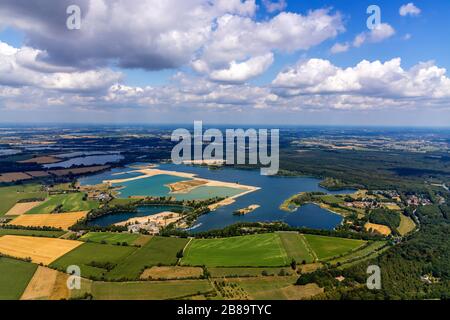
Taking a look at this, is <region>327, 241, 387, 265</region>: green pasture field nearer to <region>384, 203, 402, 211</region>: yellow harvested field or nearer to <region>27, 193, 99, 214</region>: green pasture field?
<region>384, 203, 402, 211</region>: yellow harvested field

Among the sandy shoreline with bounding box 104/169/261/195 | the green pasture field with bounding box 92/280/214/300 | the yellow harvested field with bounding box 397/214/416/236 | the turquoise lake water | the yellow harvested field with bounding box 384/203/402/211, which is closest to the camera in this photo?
the green pasture field with bounding box 92/280/214/300

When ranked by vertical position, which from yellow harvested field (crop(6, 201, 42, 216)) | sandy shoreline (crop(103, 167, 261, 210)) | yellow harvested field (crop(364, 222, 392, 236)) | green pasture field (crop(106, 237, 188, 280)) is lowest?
yellow harvested field (crop(364, 222, 392, 236))

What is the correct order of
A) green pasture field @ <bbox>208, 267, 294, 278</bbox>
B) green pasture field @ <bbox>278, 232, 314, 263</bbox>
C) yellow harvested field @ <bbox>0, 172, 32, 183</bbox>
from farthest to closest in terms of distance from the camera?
1. yellow harvested field @ <bbox>0, 172, 32, 183</bbox>
2. green pasture field @ <bbox>278, 232, 314, 263</bbox>
3. green pasture field @ <bbox>208, 267, 294, 278</bbox>

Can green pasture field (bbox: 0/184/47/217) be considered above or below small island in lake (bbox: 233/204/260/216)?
above

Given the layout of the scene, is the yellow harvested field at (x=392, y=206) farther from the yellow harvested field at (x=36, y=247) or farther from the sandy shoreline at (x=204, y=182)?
the yellow harvested field at (x=36, y=247)

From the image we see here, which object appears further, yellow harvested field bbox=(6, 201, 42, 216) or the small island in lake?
yellow harvested field bbox=(6, 201, 42, 216)

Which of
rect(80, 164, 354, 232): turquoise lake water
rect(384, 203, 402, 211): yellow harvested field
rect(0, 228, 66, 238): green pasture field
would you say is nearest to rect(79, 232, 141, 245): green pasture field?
rect(0, 228, 66, 238): green pasture field
